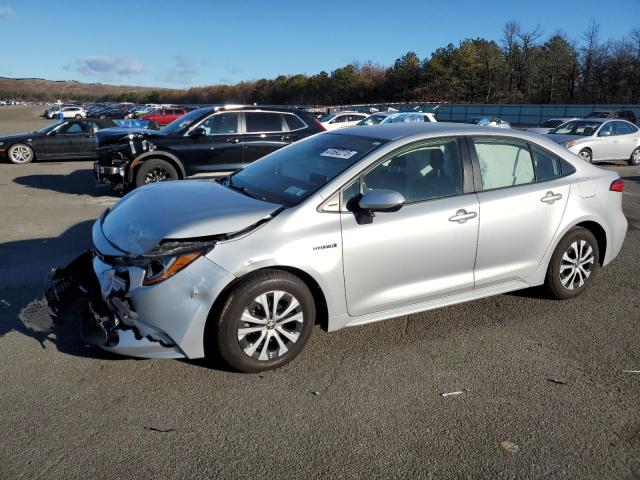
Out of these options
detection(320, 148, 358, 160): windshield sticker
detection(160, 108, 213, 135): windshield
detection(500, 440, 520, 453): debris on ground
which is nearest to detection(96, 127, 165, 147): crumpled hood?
detection(160, 108, 213, 135): windshield

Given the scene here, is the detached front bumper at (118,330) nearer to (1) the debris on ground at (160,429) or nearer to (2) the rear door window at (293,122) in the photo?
(1) the debris on ground at (160,429)

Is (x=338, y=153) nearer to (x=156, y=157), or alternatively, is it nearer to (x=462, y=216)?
(x=462, y=216)

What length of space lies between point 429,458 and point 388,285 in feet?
4.46

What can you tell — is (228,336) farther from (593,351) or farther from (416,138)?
(593,351)

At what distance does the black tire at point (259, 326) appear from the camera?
130 inches

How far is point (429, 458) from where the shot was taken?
2729 millimetres

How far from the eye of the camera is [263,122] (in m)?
9.92

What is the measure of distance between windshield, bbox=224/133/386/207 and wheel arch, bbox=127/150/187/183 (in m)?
5.08

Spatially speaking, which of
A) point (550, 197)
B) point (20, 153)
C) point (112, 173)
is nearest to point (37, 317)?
point (550, 197)

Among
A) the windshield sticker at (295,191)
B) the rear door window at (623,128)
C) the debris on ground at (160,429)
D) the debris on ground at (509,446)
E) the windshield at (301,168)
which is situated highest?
the windshield at (301,168)

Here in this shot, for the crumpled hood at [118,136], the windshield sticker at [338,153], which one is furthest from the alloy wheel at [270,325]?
the crumpled hood at [118,136]

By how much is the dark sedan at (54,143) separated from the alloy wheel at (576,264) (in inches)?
568

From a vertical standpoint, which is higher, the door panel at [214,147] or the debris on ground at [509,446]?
the door panel at [214,147]

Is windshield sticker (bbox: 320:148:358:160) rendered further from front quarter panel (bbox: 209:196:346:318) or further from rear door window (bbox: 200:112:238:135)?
rear door window (bbox: 200:112:238:135)
